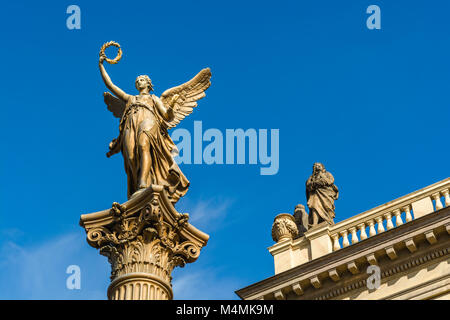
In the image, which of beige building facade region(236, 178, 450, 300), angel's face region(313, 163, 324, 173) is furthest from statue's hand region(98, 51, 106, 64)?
angel's face region(313, 163, 324, 173)

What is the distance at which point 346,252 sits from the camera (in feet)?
86.7

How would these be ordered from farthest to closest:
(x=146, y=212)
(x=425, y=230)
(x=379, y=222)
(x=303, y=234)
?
(x=303, y=234) → (x=379, y=222) → (x=425, y=230) → (x=146, y=212)

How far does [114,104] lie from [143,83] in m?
0.74

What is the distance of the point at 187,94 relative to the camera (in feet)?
64.4

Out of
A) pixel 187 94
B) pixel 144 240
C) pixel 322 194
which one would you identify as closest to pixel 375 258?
pixel 322 194

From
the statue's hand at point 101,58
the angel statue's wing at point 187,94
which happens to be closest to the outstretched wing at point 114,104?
the statue's hand at point 101,58

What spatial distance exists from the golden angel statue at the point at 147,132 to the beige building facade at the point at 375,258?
8848 millimetres

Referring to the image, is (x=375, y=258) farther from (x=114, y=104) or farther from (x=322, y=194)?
(x=114, y=104)

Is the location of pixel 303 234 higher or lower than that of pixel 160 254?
higher
